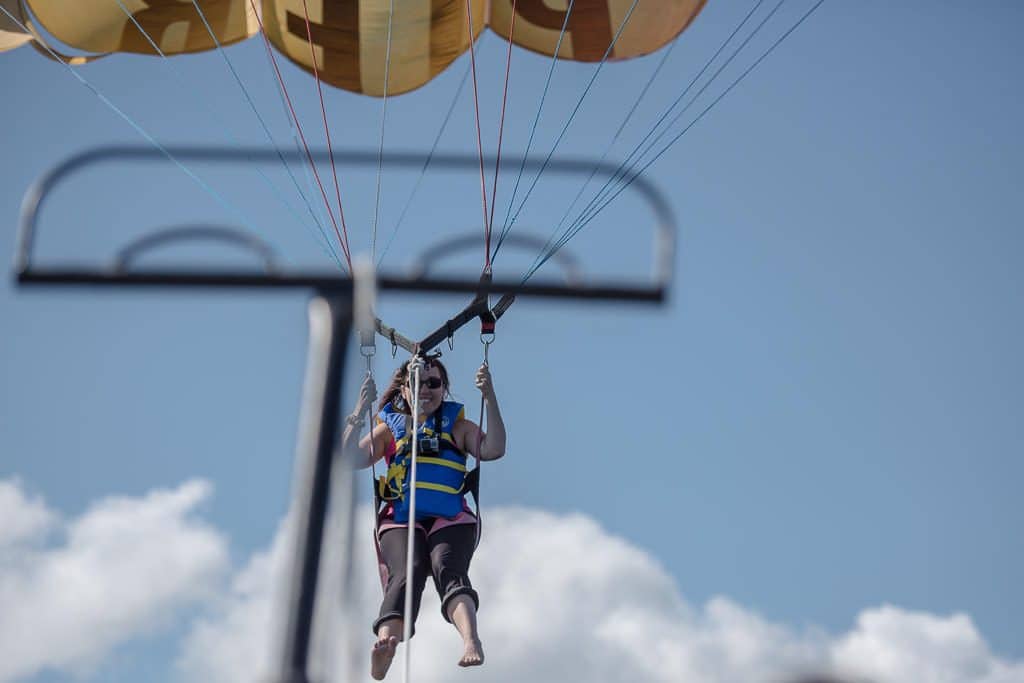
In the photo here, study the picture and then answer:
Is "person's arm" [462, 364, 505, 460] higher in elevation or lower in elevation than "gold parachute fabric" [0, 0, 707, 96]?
lower

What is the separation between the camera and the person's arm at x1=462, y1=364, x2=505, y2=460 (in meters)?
5.54

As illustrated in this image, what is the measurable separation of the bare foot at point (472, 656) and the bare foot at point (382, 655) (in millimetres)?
279

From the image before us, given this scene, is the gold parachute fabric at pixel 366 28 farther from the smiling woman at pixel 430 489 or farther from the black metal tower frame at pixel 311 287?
the black metal tower frame at pixel 311 287

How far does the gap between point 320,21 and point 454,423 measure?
11.3 ft

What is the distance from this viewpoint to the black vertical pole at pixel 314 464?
1873 millimetres

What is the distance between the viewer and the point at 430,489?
Answer: 5.59 m

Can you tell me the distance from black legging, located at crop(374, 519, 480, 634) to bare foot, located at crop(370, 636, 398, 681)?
0.10 meters

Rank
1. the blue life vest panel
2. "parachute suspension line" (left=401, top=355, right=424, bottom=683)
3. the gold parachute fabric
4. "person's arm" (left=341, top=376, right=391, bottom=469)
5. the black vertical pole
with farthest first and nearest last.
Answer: the gold parachute fabric → the blue life vest panel → "person's arm" (left=341, top=376, right=391, bottom=469) → "parachute suspension line" (left=401, top=355, right=424, bottom=683) → the black vertical pole

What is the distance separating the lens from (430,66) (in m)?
8.30

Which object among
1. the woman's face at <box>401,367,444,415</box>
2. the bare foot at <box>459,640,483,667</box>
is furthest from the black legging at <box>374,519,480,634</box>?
the woman's face at <box>401,367,444,415</box>

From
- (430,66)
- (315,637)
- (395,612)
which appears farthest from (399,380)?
(315,637)

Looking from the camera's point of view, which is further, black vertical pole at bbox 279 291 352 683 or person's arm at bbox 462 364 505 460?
person's arm at bbox 462 364 505 460

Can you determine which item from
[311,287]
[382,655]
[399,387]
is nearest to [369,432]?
[399,387]

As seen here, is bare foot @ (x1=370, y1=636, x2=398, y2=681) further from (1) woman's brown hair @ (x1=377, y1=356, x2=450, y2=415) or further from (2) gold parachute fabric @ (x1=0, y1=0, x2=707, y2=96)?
(2) gold parachute fabric @ (x1=0, y1=0, x2=707, y2=96)
